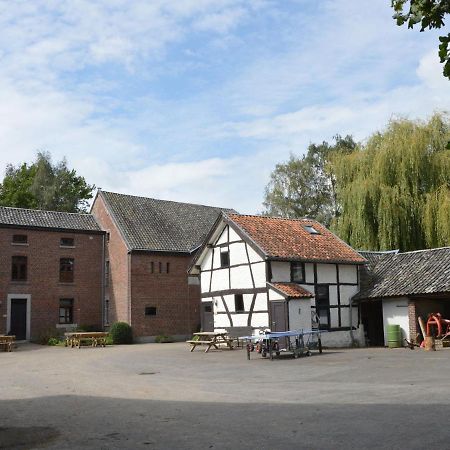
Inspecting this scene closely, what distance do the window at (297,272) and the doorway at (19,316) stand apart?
17.0 meters

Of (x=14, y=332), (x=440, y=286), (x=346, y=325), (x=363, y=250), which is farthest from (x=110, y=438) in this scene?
(x=14, y=332)

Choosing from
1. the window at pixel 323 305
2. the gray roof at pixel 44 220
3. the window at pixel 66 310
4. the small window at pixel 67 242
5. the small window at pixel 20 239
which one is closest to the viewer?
the window at pixel 323 305

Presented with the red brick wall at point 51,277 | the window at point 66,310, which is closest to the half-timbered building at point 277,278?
the red brick wall at point 51,277

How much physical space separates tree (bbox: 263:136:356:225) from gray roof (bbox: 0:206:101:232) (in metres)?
17.8

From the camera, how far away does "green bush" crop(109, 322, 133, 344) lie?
1262 inches

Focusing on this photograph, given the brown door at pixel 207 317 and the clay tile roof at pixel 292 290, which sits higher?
the clay tile roof at pixel 292 290

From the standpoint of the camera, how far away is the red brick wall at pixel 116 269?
34.4 meters

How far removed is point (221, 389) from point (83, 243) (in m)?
26.0

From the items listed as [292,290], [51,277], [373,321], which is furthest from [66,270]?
[373,321]

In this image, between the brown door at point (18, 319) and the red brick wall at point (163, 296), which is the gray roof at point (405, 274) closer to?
the red brick wall at point (163, 296)

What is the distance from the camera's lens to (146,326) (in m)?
34.1

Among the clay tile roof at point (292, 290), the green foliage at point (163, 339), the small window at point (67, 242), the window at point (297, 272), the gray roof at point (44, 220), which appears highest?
the gray roof at point (44, 220)

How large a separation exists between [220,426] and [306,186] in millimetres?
42242

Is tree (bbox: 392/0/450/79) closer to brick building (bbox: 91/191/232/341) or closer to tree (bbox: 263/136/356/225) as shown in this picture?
brick building (bbox: 91/191/232/341)
